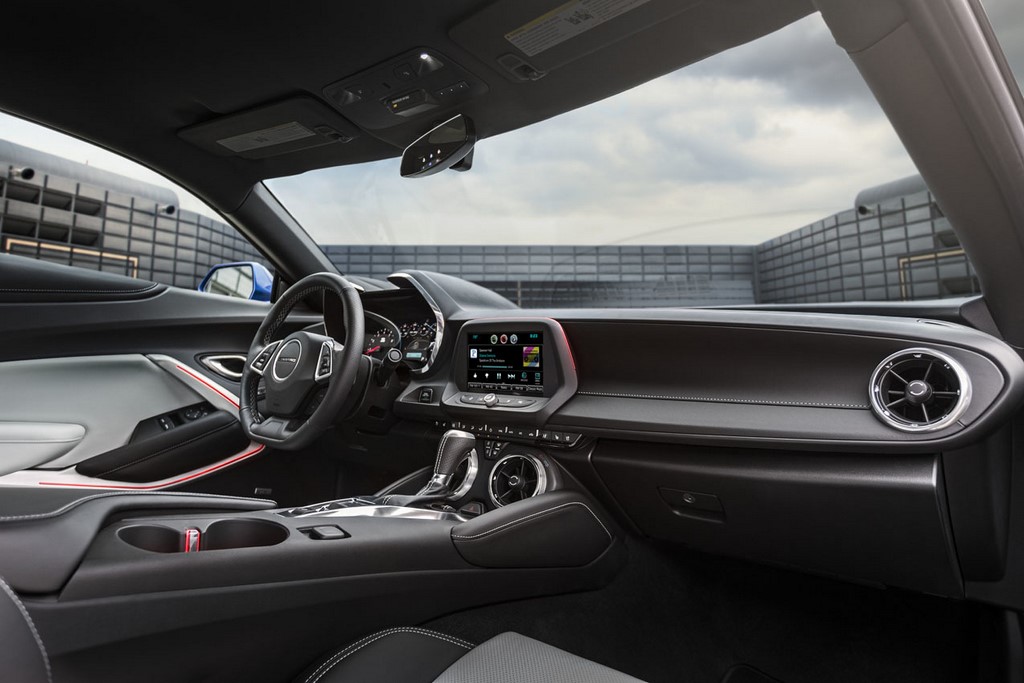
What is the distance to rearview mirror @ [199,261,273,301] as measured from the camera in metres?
3.03

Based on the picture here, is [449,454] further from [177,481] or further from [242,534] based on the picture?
[177,481]

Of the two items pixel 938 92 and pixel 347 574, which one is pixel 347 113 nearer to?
pixel 347 574

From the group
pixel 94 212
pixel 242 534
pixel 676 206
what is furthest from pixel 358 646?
pixel 94 212

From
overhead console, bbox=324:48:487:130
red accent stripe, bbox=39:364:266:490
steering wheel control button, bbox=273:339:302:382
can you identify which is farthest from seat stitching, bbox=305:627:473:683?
overhead console, bbox=324:48:487:130

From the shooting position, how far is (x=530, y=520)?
5.74 ft

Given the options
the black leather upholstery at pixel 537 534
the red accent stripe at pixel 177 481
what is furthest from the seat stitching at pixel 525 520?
the red accent stripe at pixel 177 481

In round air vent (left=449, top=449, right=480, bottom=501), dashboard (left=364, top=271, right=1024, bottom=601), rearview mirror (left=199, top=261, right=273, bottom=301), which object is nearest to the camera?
dashboard (left=364, top=271, right=1024, bottom=601)

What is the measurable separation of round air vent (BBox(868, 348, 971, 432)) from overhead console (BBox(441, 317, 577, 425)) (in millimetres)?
834

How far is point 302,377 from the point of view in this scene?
6.95ft

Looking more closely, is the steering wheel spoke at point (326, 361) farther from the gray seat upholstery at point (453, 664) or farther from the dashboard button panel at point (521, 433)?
the gray seat upholstery at point (453, 664)

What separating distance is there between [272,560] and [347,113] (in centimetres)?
167

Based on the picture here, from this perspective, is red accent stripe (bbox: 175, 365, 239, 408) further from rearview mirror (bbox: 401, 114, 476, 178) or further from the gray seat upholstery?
the gray seat upholstery

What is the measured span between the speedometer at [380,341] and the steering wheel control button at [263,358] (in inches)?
14.4

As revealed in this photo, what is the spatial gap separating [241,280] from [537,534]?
2153 mm
